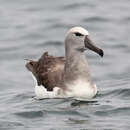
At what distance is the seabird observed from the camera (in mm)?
16188

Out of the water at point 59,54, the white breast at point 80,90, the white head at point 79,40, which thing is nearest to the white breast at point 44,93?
the water at point 59,54

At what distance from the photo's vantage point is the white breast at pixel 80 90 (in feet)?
52.9

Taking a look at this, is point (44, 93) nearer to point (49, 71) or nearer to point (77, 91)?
point (49, 71)

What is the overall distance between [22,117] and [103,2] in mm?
14187

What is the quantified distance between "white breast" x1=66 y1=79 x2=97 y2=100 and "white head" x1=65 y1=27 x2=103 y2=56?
0.70m

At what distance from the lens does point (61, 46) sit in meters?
23.7

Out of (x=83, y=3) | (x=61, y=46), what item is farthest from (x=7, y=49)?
(x=83, y=3)

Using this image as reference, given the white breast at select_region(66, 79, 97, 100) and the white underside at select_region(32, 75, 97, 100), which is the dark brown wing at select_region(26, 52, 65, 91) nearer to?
the white underside at select_region(32, 75, 97, 100)

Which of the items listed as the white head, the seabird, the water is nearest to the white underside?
the seabird

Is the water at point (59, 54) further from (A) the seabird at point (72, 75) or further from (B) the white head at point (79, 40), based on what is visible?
(B) the white head at point (79, 40)

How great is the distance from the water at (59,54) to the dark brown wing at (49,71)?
43cm

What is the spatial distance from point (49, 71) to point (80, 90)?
1.05 meters

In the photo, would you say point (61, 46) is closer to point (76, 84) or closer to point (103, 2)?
point (103, 2)

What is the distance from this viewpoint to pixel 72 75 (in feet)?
53.9
